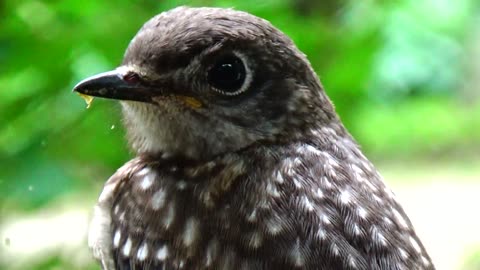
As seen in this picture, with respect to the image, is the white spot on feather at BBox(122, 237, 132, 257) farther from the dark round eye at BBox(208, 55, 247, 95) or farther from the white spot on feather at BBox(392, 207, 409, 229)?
the white spot on feather at BBox(392, 207, 409, 229)

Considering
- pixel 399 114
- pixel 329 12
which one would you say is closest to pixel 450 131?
pixel 399 114

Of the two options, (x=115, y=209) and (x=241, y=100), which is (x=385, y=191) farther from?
(x=115, y=209)

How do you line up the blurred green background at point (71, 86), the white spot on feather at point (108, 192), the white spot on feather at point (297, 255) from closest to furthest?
the white spot on feather at point (297, 255) → the white spot on feather at point (108, 192) → the blurred green background at point (71, 86)

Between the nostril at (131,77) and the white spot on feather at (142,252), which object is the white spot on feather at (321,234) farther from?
the nostril at (131,77)

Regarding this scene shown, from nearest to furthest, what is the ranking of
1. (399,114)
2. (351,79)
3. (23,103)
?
(23,103) → (351,79) → (399,114)

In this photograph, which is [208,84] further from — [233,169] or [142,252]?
[142,252]

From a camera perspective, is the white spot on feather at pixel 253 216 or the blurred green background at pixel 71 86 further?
the blurred green background at pixel 71 86

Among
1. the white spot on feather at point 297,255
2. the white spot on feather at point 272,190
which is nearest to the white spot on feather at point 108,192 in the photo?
the white spot on feather at point 272,190
